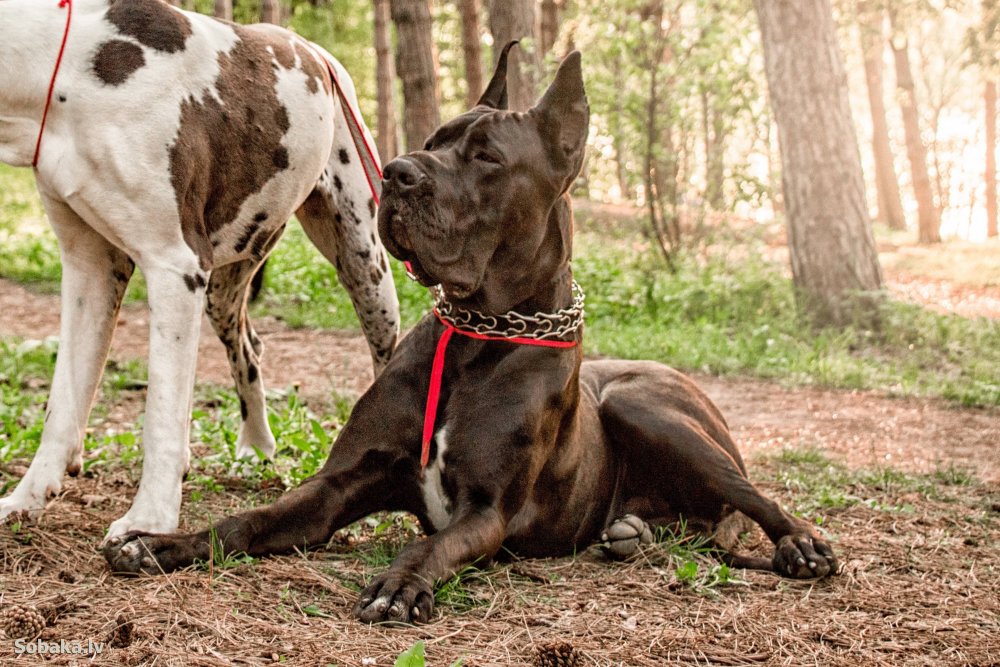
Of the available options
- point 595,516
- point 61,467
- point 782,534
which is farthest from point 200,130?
point 782,534

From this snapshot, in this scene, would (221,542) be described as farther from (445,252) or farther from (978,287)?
(978,287)

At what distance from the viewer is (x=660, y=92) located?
1126 cm

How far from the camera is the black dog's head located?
128 inches

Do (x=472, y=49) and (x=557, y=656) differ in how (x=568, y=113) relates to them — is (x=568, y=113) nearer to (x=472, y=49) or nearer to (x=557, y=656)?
(x=557, y=656)

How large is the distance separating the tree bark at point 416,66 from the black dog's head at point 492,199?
879cm

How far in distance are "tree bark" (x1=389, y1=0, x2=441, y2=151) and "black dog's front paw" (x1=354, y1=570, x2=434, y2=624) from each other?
953 centimetres

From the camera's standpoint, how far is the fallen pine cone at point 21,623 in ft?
8.80

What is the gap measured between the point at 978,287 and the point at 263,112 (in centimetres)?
1335

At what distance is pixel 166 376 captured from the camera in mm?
3512

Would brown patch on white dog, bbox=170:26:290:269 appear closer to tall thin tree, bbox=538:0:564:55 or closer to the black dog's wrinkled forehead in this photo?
the black dog's wrinkled forehead

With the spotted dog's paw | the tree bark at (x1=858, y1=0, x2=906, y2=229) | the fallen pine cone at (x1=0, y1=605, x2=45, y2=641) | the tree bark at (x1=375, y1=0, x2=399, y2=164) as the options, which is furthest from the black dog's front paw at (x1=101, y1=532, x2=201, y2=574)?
the tree bark at (x1=858, y1=0, x2=906, y2=229)

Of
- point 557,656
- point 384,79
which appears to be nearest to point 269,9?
point 384,79

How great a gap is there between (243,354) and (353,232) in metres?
0.83

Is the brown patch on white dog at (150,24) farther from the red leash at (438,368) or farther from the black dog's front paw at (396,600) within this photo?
the black dog's front paw at (396,600)
